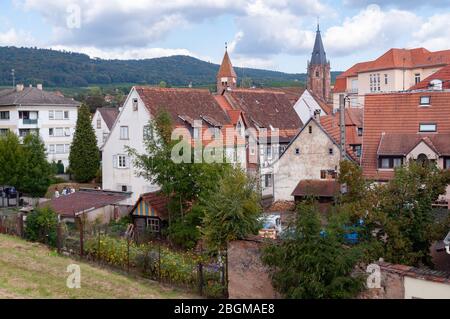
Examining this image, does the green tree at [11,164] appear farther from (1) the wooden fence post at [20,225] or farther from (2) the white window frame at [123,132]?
(1) the wooden fence post at [20,225]

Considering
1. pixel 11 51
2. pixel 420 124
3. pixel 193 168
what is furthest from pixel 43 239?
pixel 11 51

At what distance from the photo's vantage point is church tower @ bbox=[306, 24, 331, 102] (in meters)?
90.7

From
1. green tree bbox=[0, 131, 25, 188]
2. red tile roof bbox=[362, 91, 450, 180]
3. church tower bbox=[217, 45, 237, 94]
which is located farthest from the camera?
church tower bbox=[217, 45, 237, 94]

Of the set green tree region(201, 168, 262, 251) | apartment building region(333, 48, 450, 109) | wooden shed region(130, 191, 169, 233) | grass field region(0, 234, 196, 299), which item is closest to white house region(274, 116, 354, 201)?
wooden shed region(130, 191, 169, 233)

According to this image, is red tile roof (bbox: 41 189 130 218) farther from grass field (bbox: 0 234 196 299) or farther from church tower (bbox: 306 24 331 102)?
church tower (bbox: 306 24 331 102)

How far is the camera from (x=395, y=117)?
34250mm

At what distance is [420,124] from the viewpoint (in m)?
33.3

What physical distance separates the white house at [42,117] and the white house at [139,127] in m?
18.2

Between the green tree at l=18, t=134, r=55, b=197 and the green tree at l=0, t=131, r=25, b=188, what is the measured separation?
29 centimetres

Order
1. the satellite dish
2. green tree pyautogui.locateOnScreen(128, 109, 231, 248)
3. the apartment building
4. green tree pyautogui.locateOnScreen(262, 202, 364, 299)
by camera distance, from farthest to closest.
A: 1. the apartment building
2. the satellite dish
3. green tree pyautogui.locateOnScreen(128, 109, 231, 248)
4. green tree pyautogui.locateOnScreen(262, 202, 364, 299)

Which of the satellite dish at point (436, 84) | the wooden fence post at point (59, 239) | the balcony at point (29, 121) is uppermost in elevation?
the satellite dish at point (436, 84)

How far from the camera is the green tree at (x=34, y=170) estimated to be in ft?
128

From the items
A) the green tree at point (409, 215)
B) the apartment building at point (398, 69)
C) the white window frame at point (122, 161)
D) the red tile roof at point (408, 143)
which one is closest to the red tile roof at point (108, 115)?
the white window frame at point (122, 161)
